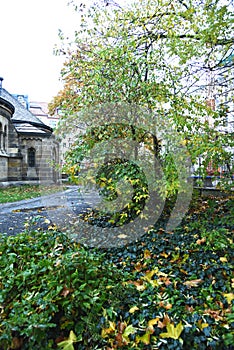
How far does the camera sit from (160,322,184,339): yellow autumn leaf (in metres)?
1.83

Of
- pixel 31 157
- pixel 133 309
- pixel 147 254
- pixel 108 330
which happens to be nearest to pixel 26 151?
pixel 31 157

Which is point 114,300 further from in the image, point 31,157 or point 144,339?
point 31,157

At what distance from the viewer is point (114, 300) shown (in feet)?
7.05

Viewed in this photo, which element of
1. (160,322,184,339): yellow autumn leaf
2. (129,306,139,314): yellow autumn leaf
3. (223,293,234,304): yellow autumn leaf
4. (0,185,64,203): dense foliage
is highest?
(0,185,64,203): dense foliage

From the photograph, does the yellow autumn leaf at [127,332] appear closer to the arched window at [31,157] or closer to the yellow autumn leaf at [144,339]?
the yellow autumn leaf at [144,339]

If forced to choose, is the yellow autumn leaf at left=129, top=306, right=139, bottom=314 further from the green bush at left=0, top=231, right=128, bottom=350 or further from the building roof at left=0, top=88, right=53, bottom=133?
the building roof at left=0, top=88, right=53, bottom=133

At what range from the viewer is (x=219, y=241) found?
309cm

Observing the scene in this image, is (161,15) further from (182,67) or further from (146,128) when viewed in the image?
(146,128)

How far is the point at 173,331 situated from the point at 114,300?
513mm

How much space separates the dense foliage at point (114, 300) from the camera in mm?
1836

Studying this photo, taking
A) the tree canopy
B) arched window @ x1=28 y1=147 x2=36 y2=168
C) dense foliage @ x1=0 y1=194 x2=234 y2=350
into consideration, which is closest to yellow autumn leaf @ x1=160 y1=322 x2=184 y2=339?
dense foliage @ x1=0 y1=194 x2=234 y2=350

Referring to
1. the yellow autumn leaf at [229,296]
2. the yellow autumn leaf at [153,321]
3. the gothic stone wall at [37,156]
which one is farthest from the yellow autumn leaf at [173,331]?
the gothic stone wall at [37,156]

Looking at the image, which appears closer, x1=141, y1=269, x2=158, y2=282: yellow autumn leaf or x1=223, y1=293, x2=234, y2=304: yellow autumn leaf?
x1=223, y1=293, x2=234, y2=304: yellow autumn leaf

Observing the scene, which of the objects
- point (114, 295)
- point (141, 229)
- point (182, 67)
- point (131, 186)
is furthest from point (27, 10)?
point (114, 295)
